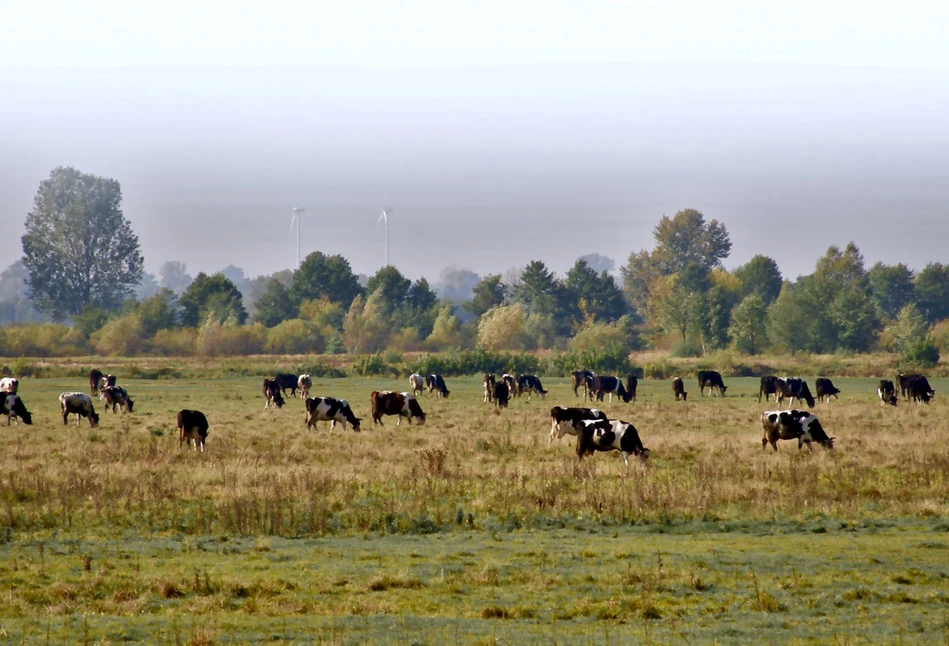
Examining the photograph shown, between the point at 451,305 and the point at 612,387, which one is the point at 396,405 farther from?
the point at 451,305

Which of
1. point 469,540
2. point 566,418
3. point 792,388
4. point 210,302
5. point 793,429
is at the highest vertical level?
point 210,302

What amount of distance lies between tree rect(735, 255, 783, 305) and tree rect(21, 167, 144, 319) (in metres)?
85.2

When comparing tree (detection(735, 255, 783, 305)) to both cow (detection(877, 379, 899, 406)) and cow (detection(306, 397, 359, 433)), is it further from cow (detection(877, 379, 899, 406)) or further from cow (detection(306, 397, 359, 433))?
cow (detection(306, 397, 359, 433))

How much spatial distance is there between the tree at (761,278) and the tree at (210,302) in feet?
233

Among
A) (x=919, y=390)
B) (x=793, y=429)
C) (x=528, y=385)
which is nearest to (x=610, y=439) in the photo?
(x=793, y=429)

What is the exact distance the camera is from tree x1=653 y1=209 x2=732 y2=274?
190 meters

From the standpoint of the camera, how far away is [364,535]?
61.2 ft

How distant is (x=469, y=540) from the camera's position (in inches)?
715

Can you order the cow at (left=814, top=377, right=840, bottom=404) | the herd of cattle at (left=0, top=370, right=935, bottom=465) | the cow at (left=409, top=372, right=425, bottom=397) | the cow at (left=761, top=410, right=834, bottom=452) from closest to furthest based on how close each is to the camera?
the herd of cattle at (left=0, top=370, right=935, bottom=465) < the cow at (left=761, top=410, right=834, bottom=452) < the cow at (left=814, top=377, right=840, bottom=404) < the cow at (left=409, top=372, right=425, bottom=397)

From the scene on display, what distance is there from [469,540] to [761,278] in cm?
15063

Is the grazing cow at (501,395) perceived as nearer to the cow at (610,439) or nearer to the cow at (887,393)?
the cow at (887,393)

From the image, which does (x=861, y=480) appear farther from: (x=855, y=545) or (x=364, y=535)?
(x=364, y=535)

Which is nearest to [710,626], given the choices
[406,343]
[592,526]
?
[592,526]

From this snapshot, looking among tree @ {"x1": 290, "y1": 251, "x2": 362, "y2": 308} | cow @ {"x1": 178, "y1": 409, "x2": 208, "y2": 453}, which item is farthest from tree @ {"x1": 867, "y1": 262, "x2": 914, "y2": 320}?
cow @ {"x1": 178, "y1": 409, "x2": 208, "y2": 453}
